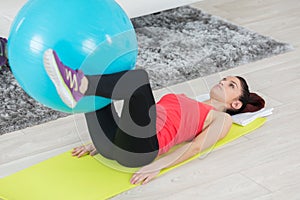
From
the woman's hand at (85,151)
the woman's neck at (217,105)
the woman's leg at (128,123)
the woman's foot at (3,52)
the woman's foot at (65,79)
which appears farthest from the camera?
the woman's foot at (3,52)

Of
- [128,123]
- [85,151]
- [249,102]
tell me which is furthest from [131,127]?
[249,102]

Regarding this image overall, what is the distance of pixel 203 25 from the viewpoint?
376 cm

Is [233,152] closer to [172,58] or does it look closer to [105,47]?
[105,47]

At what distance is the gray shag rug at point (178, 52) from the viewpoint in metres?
2.88

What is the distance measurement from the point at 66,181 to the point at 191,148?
0.49 meters

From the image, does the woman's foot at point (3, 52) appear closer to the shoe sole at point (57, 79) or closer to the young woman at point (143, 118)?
the young woman at point (143, 118)

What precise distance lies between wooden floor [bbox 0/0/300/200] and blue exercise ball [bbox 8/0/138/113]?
425 mm

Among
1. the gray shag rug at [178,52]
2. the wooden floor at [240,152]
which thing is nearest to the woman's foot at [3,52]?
the gray shag rug at [178,52]

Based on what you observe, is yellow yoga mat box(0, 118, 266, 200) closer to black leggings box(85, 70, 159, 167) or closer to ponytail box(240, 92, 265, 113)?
black leggings box(85, 70, 159, 167)

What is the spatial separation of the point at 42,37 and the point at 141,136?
20.4 inches

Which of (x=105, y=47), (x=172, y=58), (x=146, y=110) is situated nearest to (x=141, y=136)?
(x=146, y=110)

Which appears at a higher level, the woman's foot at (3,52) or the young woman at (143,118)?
the young woman at (143,118)

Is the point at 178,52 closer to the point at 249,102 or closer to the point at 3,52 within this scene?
the point at 249,102

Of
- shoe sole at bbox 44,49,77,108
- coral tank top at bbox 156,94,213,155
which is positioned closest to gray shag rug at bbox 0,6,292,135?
coral tank top at bbox 156,94,213,155
